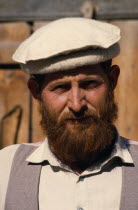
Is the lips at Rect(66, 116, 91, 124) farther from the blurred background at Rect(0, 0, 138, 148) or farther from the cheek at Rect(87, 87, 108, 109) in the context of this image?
the blurred background at Rect(0, 0, 138, 148)

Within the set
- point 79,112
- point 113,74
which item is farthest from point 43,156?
point 113,74

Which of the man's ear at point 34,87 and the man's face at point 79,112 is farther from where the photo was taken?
the man's ear at point 34,87

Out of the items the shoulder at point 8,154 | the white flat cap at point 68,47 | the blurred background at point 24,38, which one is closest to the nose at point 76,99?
the white flat cap at point 68,47

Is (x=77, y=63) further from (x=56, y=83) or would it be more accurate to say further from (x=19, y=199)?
(x=19, y=199)

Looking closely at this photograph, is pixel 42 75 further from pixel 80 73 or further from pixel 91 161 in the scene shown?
pixel 91 161

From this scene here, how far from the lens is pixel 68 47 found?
97.5 inches

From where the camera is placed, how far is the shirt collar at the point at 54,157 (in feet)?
8.42

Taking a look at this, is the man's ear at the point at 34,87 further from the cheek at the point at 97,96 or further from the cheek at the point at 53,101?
the cheek at the point at 97,96

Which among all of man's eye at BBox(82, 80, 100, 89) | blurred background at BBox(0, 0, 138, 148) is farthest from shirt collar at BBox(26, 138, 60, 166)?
blurred background at BBox(0, 0, 138, 148)

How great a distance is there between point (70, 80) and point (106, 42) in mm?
223

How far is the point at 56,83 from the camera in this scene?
8.50 feet

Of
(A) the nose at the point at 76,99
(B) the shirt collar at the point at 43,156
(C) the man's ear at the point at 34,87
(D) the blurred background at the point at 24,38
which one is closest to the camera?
(A) the nose at the point at 76,99

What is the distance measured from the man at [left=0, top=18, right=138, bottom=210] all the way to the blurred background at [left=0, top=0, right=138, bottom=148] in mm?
1463

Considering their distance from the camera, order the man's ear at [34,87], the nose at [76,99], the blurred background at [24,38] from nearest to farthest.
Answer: the nose at [76,99] < the man's ear at [34,87] < the blurred background at [24,38]
